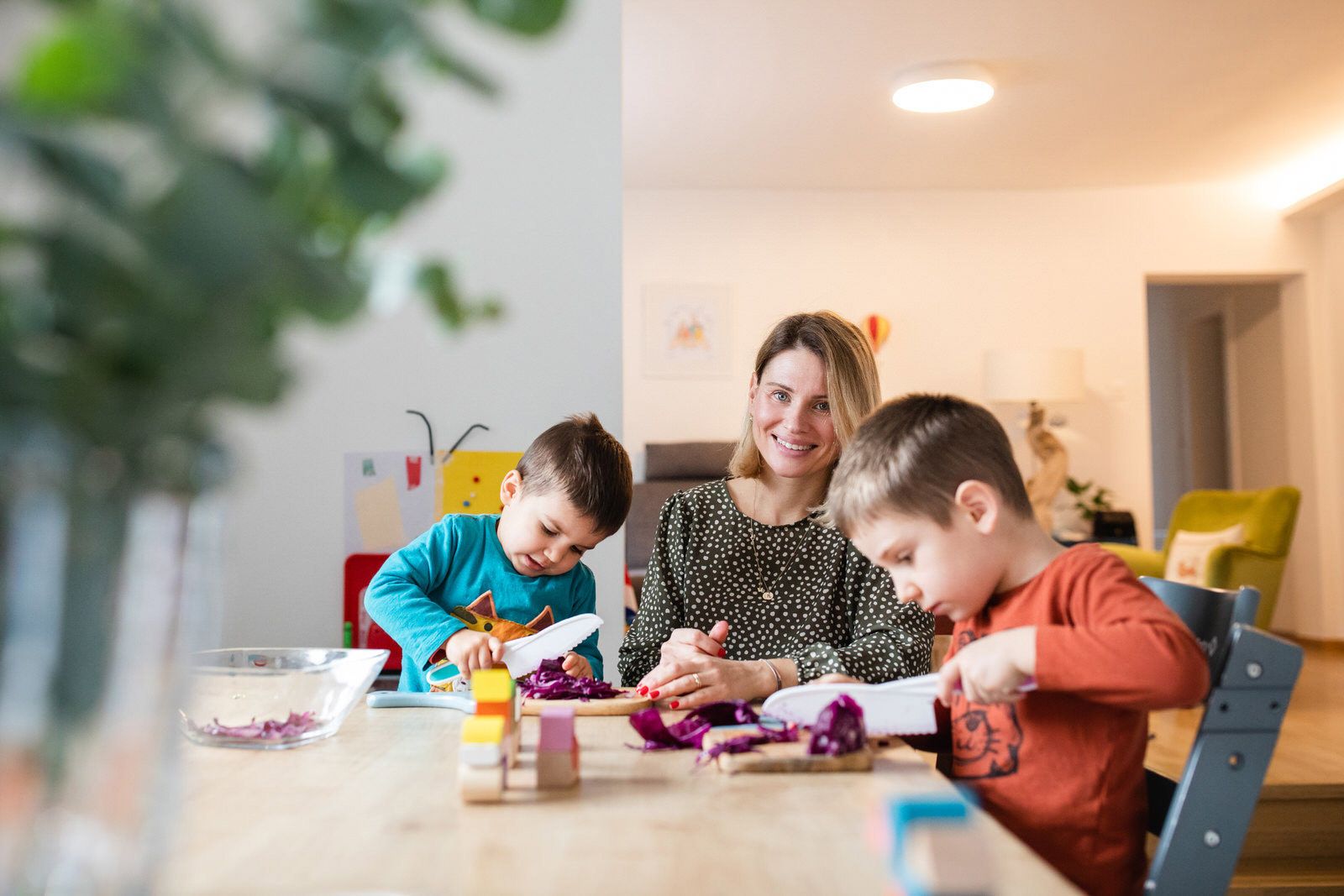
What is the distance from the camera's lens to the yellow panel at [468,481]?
2.64 metres

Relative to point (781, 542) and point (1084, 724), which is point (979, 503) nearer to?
point (1084, 724)

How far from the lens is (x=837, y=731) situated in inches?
37.8

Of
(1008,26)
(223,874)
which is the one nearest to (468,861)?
(223,874)

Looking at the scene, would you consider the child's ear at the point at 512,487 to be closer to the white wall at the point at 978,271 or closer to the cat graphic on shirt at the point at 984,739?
the cat graphic on shirt at the point at 984,739

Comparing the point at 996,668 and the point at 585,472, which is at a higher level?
the point at 585,472

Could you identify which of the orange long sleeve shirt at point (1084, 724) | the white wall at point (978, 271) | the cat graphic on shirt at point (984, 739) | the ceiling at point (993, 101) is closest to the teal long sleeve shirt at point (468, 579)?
the cat graphic on shirt at point (984, 739)

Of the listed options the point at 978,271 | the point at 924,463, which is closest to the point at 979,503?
the point at 924,463

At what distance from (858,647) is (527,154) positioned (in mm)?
1661

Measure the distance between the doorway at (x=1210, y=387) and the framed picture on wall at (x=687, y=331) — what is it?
3.38 metres

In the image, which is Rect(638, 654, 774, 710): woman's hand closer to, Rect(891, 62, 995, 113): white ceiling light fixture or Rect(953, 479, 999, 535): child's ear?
Rect(953, 479, 999, 535): child's ear

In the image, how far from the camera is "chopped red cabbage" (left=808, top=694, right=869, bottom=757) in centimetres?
96

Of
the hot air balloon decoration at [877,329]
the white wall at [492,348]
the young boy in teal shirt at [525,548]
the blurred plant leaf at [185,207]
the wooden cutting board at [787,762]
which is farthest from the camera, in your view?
the hot air balloon decoration at [877,329]

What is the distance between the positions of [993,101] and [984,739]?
4768 millimetres

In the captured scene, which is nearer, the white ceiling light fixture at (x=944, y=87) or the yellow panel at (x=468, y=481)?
the yellow panel at (x=468, y=481)
